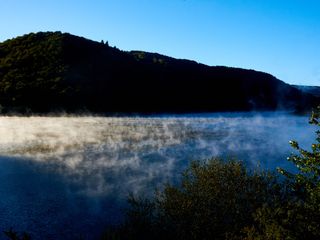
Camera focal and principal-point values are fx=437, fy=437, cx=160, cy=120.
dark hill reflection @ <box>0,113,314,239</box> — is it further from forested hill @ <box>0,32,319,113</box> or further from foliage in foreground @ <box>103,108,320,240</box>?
forested hill @ <box>0,32,319,113</box>

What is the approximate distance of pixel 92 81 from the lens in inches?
5610

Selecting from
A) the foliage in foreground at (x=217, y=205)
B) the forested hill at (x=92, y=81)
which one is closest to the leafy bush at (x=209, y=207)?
the foliage in foreground at (x=217, y=205)

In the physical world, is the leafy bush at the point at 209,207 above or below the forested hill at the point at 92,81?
below

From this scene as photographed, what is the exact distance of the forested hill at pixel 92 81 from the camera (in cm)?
12619

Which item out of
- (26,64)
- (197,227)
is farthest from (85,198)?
(26,64)

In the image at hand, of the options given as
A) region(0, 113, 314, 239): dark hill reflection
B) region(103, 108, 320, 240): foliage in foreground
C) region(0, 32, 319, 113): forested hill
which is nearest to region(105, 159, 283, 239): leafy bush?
region(103, 108, 320, 240): foliage in foreground

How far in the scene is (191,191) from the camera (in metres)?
25.3

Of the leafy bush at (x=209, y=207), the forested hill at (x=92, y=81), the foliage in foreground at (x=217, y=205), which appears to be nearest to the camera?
the foliage in foreground at (x=217, y=205)

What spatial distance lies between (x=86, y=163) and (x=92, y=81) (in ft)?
279

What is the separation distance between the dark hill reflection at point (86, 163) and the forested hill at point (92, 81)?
1131cm

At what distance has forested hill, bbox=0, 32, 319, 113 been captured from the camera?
414 feet

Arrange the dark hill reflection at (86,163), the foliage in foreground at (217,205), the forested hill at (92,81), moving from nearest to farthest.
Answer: the foliage in foreground at (217,205) → the dark hill reflection at (86,163) → the forested hill at (92,81)

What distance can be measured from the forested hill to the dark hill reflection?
11.3m

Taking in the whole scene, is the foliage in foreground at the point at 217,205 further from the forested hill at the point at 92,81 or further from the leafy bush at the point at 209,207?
the forested hill at the point at 92,81
